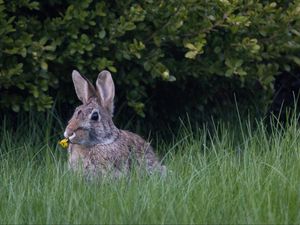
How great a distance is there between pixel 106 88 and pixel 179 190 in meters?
1.48

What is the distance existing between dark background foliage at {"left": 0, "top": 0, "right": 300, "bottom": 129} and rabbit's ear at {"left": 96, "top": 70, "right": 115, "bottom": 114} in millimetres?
417

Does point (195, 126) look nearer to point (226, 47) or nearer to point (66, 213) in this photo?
point (226, 47)

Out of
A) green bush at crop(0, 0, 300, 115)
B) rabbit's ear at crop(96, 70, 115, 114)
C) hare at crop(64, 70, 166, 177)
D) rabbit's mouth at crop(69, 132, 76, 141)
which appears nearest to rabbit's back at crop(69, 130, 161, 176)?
hare at crop(64, 70, 166, 177)

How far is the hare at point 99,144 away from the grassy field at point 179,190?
16 centimetres

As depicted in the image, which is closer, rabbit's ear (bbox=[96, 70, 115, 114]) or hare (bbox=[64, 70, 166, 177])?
hare (bbox=[64, 70, 166, 177])

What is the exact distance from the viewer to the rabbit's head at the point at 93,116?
18.8 feet

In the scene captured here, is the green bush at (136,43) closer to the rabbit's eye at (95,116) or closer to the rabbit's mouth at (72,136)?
the rabbit's eye at (95,116)

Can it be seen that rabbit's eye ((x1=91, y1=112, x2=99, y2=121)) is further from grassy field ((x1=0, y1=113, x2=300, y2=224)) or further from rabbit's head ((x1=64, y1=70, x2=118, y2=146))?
grassy field ((x1=0, y1=113, x2=300, y2=224))

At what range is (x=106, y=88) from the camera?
6.12 m

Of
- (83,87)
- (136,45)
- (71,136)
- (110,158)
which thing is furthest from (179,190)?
(136,45)

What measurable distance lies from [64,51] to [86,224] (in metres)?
2.39

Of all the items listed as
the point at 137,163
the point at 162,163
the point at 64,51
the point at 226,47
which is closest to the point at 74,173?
the point at 137,163

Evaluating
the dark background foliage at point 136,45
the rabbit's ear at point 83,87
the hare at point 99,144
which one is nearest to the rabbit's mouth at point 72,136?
the hare at point 99,144

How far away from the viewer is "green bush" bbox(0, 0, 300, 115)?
21.1 ft
